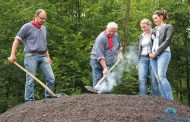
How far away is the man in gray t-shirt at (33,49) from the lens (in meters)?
8.27

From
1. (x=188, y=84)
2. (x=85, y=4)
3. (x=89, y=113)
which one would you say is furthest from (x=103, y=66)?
(x=188, y=84)

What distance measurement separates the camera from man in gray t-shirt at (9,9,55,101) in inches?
326

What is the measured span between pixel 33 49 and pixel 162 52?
2447 millimetres

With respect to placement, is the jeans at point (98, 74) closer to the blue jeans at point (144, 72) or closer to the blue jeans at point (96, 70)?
the blue jeans at point (96, 70)

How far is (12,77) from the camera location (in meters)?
15.7

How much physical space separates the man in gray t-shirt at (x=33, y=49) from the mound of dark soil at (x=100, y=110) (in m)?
0.67

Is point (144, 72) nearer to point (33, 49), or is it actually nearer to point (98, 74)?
point (98, 74)

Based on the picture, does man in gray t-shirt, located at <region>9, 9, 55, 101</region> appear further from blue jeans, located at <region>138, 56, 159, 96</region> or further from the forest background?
the forest background

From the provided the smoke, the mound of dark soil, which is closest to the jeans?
the mound of dark soil

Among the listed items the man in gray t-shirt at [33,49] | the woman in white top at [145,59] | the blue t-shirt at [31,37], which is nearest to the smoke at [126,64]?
the woman in white top at [145,59]

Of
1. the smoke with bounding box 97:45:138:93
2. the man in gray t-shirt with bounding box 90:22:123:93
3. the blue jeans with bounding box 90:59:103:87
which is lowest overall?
the smoke with bounding box 97:45:138:93

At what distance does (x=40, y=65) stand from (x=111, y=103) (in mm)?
2118

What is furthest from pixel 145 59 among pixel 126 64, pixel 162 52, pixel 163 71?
pixel 126 64

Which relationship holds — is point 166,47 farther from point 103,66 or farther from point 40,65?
point 40,65
